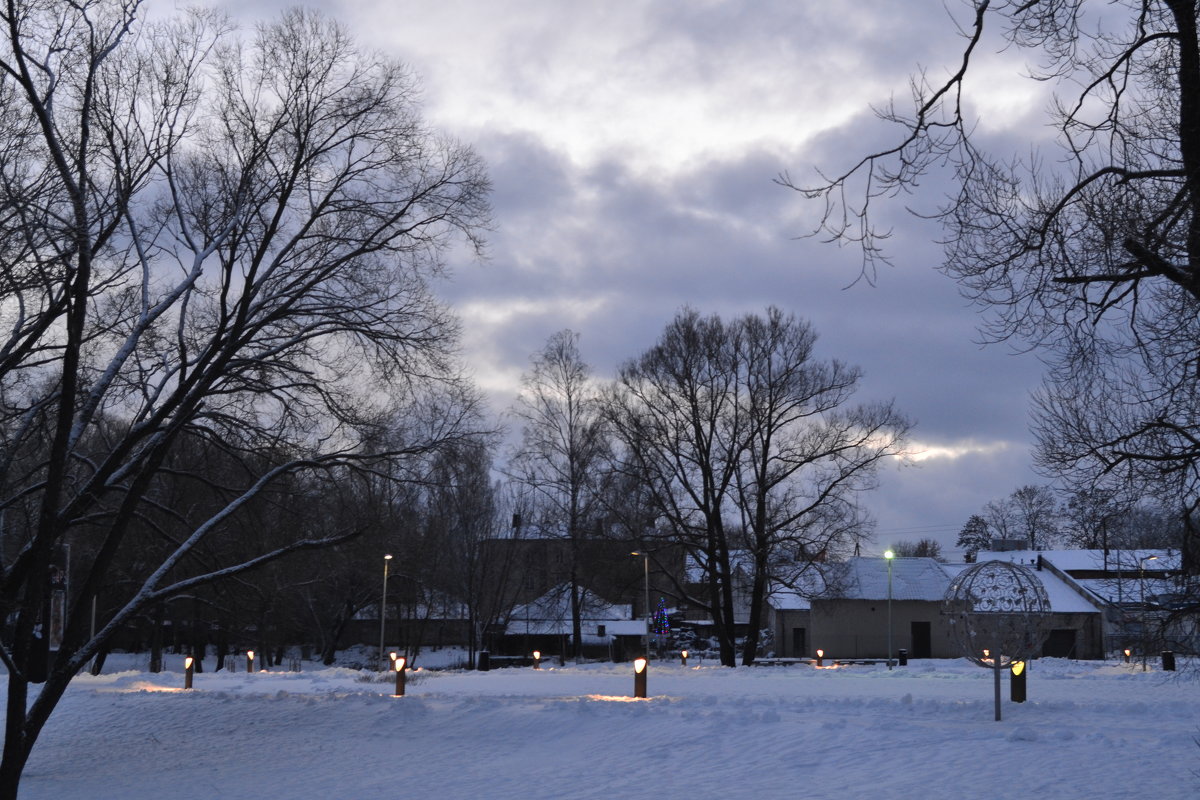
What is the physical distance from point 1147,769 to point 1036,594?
18.9 feet

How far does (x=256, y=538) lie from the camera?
19000 millimetres

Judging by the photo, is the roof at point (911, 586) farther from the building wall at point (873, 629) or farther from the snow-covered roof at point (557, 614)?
the snow-covered roof at point (557, 614)

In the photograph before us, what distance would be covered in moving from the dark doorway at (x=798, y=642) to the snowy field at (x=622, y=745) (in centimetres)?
3776

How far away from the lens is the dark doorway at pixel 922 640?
6216 cm

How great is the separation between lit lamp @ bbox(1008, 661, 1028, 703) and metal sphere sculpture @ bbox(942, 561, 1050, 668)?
22cm

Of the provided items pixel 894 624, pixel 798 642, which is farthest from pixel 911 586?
pixel 798 642

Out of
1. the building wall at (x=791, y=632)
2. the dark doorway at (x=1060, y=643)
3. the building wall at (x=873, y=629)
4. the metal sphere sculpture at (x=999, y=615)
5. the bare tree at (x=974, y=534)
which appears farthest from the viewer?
the bare tree at (x=974, y=534)

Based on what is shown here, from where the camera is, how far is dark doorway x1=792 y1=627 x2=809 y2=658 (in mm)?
63869

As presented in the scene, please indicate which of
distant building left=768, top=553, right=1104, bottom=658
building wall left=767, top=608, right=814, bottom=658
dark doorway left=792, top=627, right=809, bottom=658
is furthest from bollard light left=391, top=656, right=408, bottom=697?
dark doorway left=792, top=627, right=809, bottom=658

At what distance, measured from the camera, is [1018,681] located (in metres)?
21.1

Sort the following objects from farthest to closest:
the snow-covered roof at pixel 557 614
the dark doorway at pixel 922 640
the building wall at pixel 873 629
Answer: the dark doorway at pixel 922 640
the building wall at pixel 873 629
the snow-covered roof at pixel 557 614

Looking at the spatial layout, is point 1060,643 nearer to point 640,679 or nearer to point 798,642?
point 798,642

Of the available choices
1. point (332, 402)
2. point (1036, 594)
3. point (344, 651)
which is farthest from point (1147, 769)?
point (344, 651)

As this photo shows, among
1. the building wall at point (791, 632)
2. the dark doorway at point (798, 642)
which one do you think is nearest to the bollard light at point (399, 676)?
the building wall at point (791, 632)
